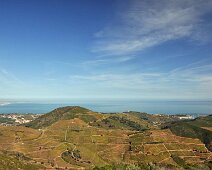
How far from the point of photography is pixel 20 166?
142125 millimetres

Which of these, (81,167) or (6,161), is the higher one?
(6,161)

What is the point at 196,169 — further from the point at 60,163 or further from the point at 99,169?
the point at 60,163

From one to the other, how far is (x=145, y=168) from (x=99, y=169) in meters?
36.1

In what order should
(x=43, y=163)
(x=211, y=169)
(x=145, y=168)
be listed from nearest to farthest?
(x=145, y=168)
(x=211, y=169)
(x=43, y=163)

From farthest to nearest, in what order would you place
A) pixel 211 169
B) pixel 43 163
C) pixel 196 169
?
pixel 43 163, pixel 211 169, pixel 196 169

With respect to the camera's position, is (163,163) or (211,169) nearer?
(211,169)

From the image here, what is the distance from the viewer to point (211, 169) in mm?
178875

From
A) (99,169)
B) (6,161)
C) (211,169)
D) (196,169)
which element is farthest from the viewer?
(211,169)

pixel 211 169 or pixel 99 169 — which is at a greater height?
pixel 99 169

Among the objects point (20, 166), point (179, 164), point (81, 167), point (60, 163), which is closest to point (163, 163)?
point (179, 164)

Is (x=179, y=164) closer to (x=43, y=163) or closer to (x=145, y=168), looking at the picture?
(x=145, y=168)

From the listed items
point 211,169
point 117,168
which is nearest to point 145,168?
point 117,168

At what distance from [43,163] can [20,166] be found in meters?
49.8

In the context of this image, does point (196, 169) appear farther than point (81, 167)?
No
